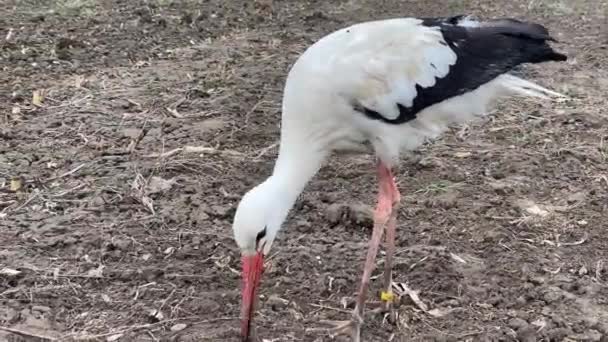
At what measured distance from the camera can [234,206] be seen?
5.25m

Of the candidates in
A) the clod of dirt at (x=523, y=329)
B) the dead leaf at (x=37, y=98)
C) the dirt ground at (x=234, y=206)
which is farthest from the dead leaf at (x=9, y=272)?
the clod of dirt at (x=523, y=329)

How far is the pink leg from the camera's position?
4.21 m

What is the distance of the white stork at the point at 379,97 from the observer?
3953 mm

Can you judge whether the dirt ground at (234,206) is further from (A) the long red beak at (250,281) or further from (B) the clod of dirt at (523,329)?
(A) the long red beak at (250,281)

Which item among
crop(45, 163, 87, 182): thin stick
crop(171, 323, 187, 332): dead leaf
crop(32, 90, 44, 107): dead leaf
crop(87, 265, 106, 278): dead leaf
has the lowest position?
crop(32, 90, 44, 107): dead leaf

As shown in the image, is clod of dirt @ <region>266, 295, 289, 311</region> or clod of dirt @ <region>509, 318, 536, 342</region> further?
clod of dirt @ <region>266, 295, 289, 311</region>

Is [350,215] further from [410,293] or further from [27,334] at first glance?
[27,334]

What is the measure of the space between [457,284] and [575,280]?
655mm

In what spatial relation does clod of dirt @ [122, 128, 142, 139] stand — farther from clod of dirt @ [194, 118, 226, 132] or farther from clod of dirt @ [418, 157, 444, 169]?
clod of dirt @ [418, 157, 444, 169]

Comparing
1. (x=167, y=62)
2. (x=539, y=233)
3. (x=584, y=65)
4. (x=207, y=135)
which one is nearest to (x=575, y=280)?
(x=539, y=233)

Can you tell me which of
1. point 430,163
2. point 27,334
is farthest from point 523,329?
point 27,334

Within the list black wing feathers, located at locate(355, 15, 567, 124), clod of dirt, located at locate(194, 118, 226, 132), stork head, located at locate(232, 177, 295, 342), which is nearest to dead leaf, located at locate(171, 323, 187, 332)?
stork head, located at locate(232, 177, 295, 342)

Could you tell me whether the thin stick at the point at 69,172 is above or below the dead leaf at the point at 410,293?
below

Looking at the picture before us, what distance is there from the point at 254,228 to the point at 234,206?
1547 millimetres
